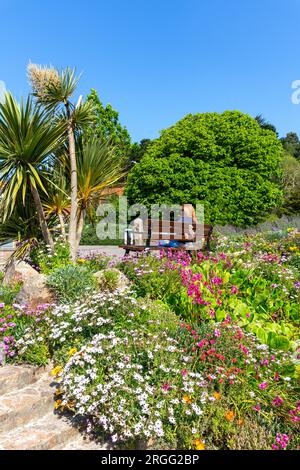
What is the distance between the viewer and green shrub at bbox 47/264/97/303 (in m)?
4.35

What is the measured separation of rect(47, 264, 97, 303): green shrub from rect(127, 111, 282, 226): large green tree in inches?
489

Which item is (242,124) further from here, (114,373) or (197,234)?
(114,373)

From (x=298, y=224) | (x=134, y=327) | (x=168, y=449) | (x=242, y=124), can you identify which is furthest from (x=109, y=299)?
(x=242, y=124)

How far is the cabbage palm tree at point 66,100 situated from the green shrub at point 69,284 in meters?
1.61

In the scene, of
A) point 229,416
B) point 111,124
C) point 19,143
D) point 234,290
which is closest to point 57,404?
point 229,416

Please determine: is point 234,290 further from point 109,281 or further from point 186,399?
point 186,399

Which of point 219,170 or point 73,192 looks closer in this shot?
point 73,192

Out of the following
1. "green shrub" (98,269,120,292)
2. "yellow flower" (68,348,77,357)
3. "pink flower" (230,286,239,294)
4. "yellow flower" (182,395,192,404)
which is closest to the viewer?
"yellow flower" (182,395,192,404)

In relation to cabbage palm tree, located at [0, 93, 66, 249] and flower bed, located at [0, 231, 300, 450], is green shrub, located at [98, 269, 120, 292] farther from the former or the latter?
cabbage palm tree, located at [0, 93, 66, 249]

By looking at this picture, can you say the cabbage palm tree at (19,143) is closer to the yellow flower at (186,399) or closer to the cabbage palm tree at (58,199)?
the cabbage palm tree at (58,199)

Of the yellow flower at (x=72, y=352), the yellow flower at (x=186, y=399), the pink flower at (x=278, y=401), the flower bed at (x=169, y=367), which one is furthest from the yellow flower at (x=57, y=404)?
the pink flower at (x=278, y=401)

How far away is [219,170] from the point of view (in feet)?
55.3

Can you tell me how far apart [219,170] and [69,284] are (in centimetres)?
1375

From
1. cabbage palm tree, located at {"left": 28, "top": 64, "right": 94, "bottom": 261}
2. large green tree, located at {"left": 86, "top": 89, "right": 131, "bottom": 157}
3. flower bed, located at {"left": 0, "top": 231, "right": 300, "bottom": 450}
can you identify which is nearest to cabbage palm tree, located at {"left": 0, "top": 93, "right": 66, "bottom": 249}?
cabbage palm tree, located at {"left": 28, "top": 64, "right": 94, "bottom": 261}
